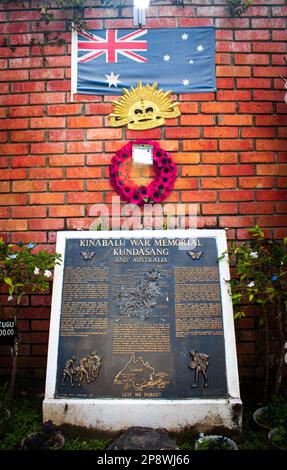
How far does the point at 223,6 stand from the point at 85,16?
4.10ft

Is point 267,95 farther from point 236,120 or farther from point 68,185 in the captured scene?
point 68,185

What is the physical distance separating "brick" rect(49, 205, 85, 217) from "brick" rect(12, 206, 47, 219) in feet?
0.25

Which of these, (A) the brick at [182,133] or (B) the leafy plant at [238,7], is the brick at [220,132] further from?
(B) the leafy plant at [238,7]

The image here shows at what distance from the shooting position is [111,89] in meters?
3.09

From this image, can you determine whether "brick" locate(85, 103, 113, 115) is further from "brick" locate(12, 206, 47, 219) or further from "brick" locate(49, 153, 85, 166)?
"brick" locate(12, 206, 47, 219)

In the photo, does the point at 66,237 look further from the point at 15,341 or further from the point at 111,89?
the point at 111,89

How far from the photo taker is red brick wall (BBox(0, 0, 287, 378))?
9.97ft

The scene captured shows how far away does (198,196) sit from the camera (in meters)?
3.04

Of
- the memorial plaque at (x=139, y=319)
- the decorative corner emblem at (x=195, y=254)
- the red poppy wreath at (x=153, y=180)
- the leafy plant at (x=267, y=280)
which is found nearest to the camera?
the memorial plaque at (x=139, y=319)

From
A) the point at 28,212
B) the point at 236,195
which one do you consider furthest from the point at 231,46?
the point at 28,212

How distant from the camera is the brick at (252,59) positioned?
10.1ft

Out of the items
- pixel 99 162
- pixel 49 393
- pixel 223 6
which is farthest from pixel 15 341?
pixel 223 6

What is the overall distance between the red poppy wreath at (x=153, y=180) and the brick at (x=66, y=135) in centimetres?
39

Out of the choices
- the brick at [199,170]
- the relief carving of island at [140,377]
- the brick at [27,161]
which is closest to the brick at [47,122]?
the brick at [27,161]
